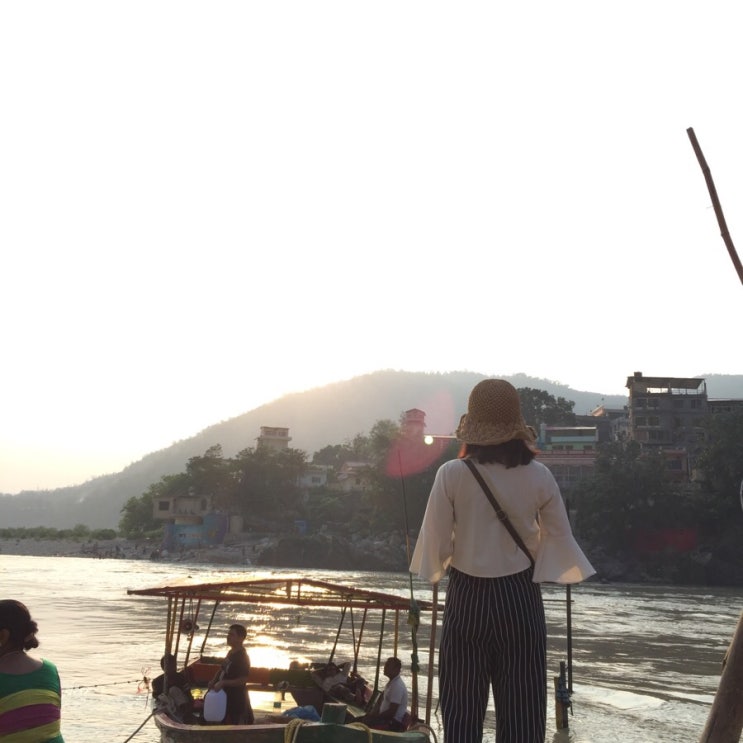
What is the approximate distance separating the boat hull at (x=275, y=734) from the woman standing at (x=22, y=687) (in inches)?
174

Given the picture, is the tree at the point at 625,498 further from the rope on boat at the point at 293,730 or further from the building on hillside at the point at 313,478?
the rope on boat at the point at 293,730

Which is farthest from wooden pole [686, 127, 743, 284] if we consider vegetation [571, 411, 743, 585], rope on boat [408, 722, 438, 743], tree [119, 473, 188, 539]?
tree [119, 473, 188, 539]

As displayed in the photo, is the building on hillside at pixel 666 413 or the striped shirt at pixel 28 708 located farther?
the building on hillside at pixel 666 413

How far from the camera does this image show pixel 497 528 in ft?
12.1

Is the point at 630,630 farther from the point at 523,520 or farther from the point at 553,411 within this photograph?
the point at 553,411

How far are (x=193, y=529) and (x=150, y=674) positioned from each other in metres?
69.0

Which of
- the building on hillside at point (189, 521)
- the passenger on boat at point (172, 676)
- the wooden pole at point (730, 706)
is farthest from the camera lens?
the building on hillside at point (189, 521)

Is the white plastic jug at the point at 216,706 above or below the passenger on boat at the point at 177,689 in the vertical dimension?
above

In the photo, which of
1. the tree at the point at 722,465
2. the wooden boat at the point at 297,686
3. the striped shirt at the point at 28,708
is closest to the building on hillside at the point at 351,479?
the tree at the point at 722,465

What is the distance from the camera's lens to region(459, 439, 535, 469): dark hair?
3773 millimetres

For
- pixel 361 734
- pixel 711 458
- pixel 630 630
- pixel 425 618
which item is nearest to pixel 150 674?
pixel 361 734

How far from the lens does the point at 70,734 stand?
14719mm

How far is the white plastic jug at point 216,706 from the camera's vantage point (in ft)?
33.3

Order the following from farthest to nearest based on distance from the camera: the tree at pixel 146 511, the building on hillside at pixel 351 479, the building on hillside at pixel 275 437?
the building on hillside at pixel 275 437
the tree at pixel 146 511
the building on hillside at pixel 351 479
